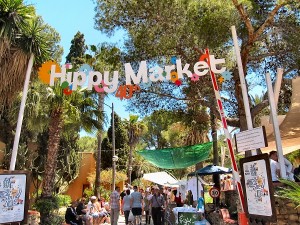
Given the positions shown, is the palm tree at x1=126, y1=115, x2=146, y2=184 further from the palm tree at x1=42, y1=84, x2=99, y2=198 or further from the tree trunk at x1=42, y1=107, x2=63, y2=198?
the tree trunk at x1=42, y1=107, x2=63, y2=198

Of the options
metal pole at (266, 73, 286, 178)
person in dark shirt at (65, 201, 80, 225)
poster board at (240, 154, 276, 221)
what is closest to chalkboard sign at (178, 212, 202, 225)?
person in dark shirt at (65, 201, 80, 225)

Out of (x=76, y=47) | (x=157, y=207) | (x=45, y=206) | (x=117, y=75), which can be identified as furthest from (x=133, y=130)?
(x=117, y=75)

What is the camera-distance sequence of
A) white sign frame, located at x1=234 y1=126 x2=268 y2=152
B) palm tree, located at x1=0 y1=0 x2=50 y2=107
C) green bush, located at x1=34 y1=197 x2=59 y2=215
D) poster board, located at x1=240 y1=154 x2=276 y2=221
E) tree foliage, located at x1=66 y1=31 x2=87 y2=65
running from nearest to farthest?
A: poster board, located at x1=240 y1=154 x2=276 y2=221, white sign frame, located at x1=234 y1=126 x2=268 y2=152, palm tree, located at x1=0 y1=0 x2=50 y2=107, green bush, located at x1=34 y1=197 x2=59 y2=215, tree foliage, located at x1=66 y1=31 x2=87 y2=65

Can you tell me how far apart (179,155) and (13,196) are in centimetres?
883

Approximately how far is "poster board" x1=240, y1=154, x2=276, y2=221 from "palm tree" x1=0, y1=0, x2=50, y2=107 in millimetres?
5160

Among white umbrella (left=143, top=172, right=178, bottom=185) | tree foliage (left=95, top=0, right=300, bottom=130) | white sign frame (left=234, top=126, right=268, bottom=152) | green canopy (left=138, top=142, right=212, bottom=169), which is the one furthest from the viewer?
white umbrella (left=143, top=172, right=178, bottom=185)

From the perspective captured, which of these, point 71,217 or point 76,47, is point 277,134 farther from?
point 76,47

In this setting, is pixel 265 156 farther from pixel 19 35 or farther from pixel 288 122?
pixel 19 35

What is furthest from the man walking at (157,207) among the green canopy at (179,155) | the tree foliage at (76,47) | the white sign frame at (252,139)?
the tree foliage at (76,47)

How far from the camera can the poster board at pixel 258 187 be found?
4350mm

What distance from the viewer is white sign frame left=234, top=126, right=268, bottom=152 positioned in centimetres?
459

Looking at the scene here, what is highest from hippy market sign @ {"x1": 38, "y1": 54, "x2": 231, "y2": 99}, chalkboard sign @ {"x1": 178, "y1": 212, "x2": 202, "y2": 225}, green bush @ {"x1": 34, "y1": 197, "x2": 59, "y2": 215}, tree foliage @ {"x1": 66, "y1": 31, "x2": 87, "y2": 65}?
tree foliage @ {"x1": 66, "y1": 31, "x2": 87, "y2": 65}

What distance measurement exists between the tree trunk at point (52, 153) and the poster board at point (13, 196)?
621cm

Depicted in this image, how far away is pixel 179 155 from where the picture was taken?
1366 centimetres
